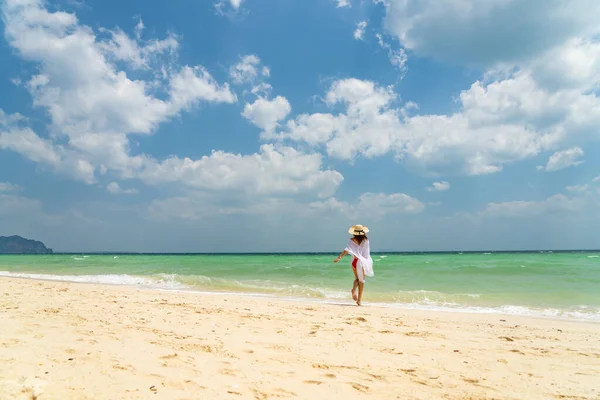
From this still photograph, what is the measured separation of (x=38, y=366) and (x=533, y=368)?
18.4ft

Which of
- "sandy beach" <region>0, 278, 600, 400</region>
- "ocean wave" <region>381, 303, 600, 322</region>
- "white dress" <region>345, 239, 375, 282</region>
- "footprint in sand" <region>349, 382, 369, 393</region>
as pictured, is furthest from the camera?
"white dress" <region>345, 239, 375, 282</region>

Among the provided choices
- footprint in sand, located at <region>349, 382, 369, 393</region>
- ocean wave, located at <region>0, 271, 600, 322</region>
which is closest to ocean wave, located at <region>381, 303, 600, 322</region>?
ocean wave, located at <region>0, 271, 600, 322</region>

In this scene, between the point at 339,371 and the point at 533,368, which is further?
the point at 533,368

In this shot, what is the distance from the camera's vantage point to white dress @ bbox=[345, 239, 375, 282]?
1030 centimetres

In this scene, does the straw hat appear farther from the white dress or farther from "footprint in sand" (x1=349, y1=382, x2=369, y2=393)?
"footprint in sand" (x1=349, y1=382, x2=369, y2=393)

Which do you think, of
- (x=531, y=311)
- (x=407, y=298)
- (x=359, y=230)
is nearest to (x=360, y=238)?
(x=359, y=230)

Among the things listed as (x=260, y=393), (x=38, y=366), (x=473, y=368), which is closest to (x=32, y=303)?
(x=38, y=366)

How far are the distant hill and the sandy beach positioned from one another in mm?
192950

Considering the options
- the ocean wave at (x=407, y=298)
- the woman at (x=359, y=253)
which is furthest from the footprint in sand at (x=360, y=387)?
the ocean wave at (x=407, y=298)

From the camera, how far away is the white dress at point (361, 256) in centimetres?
1030

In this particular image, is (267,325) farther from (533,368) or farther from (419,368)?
(533,368)

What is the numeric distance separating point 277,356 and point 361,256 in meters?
6.15

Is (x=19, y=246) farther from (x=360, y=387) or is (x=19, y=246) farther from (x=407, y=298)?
(x=360, y=387)

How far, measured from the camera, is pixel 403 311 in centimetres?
909
